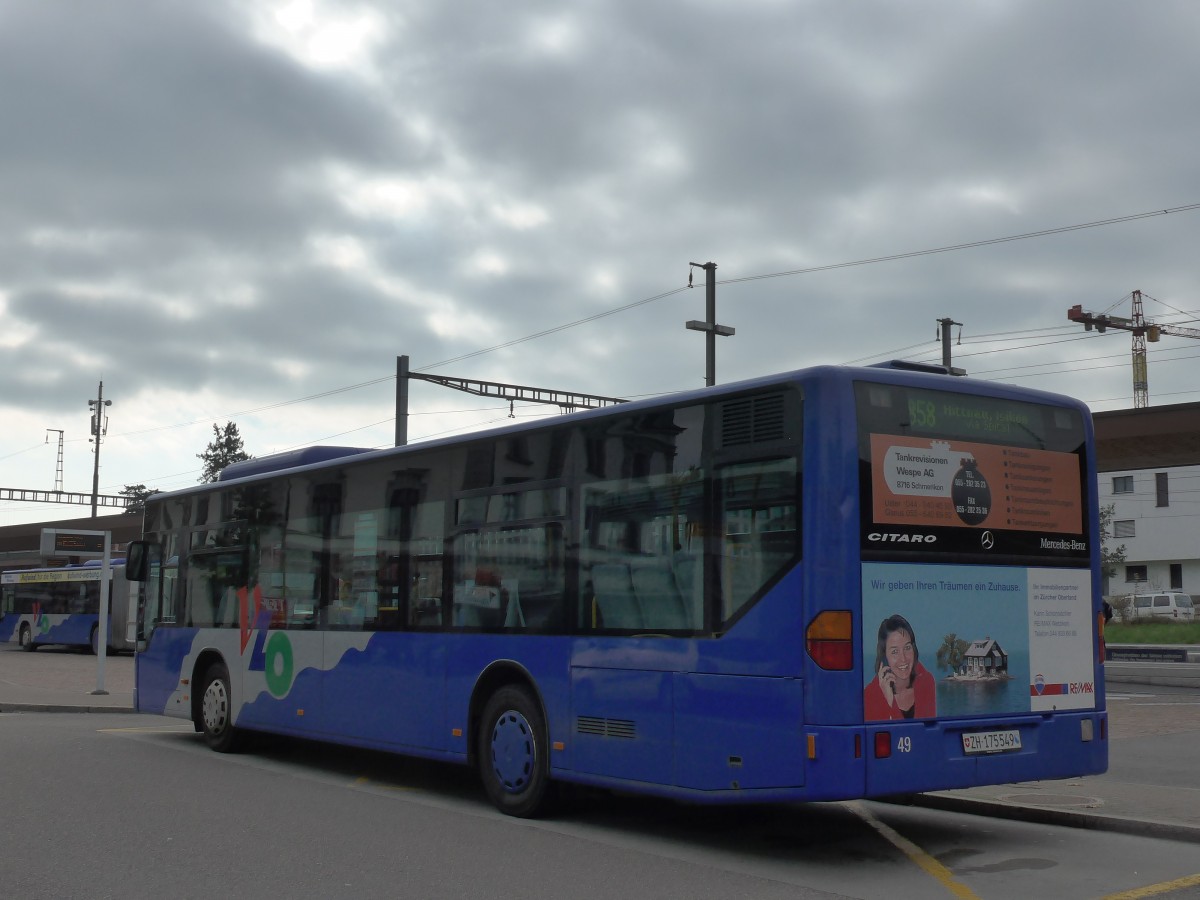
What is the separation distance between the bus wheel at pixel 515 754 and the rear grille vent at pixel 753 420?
8.86 feet

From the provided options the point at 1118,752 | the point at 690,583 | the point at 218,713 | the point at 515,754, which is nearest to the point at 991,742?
the point at 690,583

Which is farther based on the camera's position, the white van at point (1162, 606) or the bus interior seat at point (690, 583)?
the white van at point (1162, 606)

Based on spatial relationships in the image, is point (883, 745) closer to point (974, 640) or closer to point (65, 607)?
point (974, 640)

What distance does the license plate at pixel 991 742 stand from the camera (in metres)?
8.33

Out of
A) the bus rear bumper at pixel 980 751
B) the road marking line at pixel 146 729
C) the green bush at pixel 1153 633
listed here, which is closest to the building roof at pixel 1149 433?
the green bush at pixel 1153 633

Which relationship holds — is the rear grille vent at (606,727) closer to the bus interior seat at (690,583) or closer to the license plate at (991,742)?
the bus interior seat at (690,583)

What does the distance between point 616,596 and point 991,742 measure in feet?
8.47

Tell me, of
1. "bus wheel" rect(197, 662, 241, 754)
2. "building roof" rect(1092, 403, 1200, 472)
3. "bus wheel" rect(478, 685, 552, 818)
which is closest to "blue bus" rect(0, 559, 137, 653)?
"bus wheel" rect(197, 662, 241, 754)

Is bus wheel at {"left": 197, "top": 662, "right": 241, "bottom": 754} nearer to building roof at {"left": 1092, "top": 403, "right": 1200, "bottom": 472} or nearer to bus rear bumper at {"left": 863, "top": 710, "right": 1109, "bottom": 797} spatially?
bus rear bumper at {"left": 863, "top": 710, "right": 1109, "bottom": 797}

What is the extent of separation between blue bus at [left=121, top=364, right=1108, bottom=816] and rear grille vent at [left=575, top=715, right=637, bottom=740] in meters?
0.02

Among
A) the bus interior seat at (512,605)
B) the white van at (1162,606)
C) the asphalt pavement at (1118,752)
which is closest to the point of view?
the asphalt pavement at (1118,752)

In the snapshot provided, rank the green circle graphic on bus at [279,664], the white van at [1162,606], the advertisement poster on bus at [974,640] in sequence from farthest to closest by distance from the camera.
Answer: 1. the white van at [1162,606]
2. the green circle graphic on bus at [279,664]
3. the advertisement poster on bus at [974,640]

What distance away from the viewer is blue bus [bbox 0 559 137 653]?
1681 inches

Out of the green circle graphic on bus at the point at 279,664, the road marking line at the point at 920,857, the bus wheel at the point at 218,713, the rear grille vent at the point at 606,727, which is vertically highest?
the green circle graphic on bus at the point at 279,664
